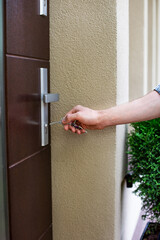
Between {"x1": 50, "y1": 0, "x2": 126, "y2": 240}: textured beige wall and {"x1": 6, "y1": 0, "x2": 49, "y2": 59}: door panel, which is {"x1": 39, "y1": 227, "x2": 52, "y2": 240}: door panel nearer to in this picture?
{"x1": 50, "y1": 0, "x2": 126, "y2": 240}: textured beige wall

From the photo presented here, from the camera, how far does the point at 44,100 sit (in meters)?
1.88

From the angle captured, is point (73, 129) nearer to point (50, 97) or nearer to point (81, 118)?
point (81, 118)

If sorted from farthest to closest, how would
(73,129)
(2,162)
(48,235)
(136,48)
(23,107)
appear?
(136,48) → (48,235) → (73,129) → (23,107) → (2,162)

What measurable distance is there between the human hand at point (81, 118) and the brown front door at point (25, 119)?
16 cm

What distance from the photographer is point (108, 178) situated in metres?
2.03

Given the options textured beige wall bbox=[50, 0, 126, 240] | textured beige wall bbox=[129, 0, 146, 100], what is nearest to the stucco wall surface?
textured beige wall bbox=[50, 0, 126, 240]

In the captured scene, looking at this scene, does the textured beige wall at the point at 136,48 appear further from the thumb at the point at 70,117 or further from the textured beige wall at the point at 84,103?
the thumb at the point at 70,117

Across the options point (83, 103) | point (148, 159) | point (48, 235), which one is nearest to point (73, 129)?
point (83, 103)

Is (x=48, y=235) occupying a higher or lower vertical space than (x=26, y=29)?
lower

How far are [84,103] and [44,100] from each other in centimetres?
25

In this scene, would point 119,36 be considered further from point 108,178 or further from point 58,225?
A: point 58,225

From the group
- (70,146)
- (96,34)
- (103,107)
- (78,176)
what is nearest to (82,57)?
(96,34)

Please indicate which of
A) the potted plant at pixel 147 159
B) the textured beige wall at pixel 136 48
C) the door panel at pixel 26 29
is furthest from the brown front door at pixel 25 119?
the textured beige wall at pixel 136 48

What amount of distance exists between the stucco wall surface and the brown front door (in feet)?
0.31
